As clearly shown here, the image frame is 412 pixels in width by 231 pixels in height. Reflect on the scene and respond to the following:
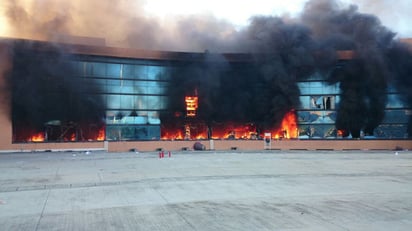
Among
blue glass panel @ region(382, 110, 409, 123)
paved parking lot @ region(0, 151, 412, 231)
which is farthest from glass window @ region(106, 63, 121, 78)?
blue glass panel @ region(382, 110, 409, 123)

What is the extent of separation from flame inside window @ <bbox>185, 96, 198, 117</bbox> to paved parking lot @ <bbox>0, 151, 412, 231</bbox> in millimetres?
27900

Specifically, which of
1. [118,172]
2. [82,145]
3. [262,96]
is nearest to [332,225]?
[118,172]

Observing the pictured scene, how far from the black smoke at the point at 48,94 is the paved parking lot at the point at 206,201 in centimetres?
1958

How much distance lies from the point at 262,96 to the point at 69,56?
67.2 feet

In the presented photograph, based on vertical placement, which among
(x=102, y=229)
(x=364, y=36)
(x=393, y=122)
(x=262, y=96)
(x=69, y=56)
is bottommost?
(x=102, y=229)

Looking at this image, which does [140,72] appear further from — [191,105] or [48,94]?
[48,94]

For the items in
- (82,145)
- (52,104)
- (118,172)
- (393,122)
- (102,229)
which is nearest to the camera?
(102,229)

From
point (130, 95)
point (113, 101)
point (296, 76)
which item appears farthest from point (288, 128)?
point (113, 101)

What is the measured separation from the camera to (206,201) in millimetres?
8258

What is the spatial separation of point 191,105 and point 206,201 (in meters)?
33.5

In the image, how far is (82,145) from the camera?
27.8 metres

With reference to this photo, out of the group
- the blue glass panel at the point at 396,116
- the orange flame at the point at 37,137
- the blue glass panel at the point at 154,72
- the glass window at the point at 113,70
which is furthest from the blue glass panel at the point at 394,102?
the orange flame at the point at 37,137

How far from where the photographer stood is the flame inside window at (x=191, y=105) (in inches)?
1628

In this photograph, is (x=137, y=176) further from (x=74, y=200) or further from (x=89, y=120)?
(x=89, y=120)
